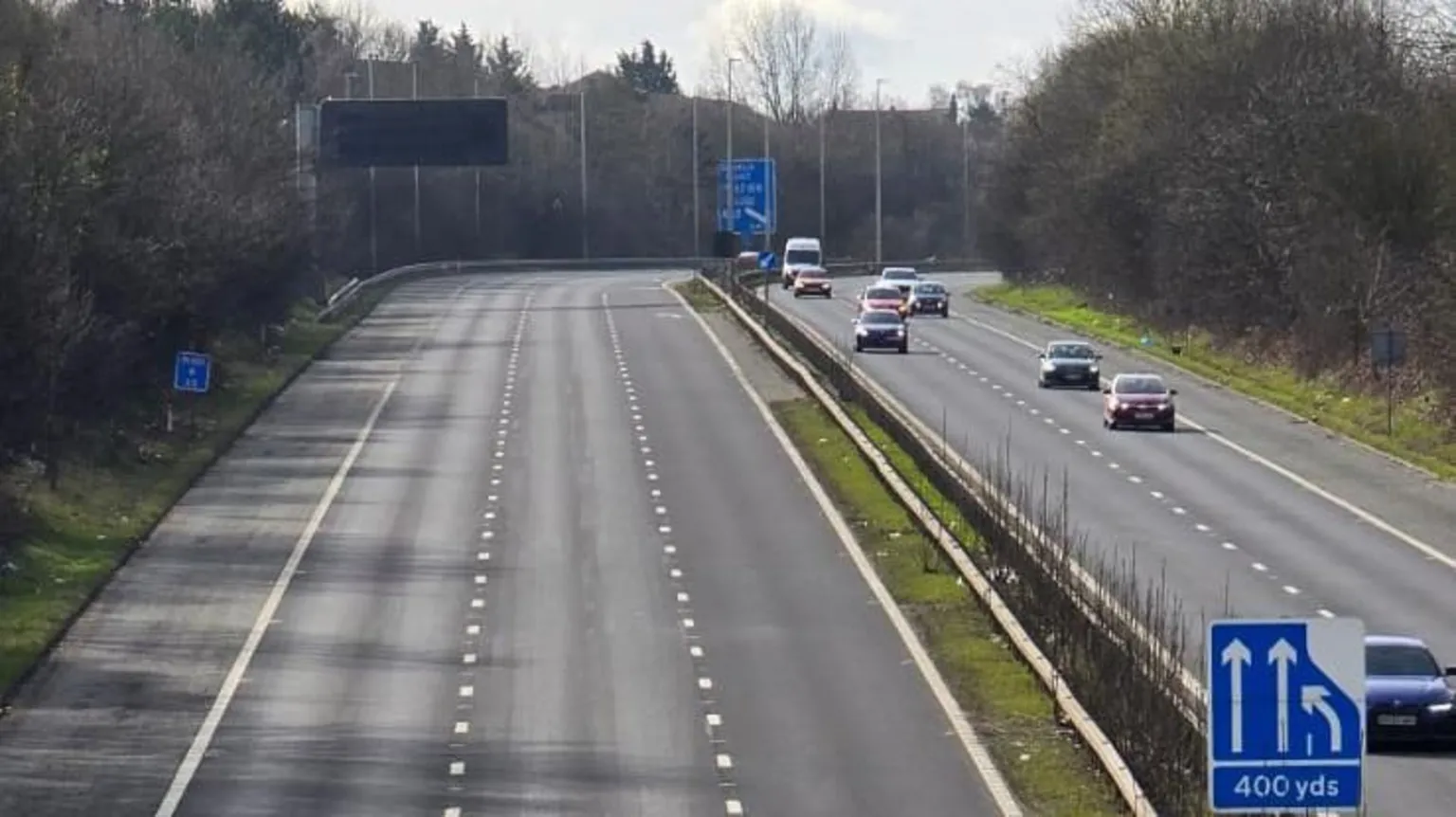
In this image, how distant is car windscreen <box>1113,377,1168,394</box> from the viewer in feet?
213

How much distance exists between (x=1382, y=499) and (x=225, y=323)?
3399 centimetres

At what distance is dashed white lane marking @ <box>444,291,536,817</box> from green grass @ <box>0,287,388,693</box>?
5203 mm

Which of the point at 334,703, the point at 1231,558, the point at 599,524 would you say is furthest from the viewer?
the point at 599,524

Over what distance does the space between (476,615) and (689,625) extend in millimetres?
3028

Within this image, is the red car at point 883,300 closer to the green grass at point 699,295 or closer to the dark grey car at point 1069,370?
the green grass at point 699,295

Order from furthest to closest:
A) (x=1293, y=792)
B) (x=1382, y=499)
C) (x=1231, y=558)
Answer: (x=1382, y=499) < (x=1231, y=558) < (x=1293, y=792)

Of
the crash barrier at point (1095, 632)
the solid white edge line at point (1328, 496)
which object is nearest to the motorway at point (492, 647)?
the crash barrier at point (1095, 632)

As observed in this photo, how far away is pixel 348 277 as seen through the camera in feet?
422

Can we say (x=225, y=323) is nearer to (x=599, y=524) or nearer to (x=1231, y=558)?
(x=599, y=524)

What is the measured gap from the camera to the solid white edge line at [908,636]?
1097 inches

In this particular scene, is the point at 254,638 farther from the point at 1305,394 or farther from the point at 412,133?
the point at 412,133

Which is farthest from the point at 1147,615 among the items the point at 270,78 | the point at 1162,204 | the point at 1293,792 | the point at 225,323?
the point at 270,78

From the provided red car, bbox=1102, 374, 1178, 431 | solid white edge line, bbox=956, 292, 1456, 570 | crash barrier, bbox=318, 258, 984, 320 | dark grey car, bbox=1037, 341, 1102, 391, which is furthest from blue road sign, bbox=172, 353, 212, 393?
crash barrier, bbox=318, 258, 984, 320

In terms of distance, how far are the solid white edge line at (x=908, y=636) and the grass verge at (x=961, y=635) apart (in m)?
0.12
